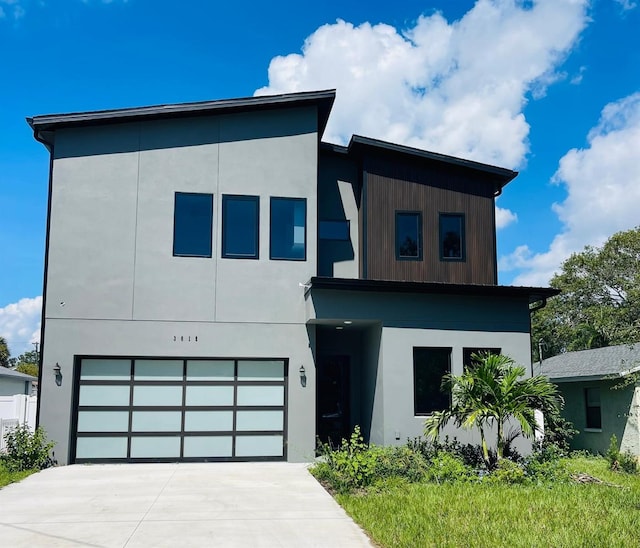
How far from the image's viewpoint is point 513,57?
14.8 meters

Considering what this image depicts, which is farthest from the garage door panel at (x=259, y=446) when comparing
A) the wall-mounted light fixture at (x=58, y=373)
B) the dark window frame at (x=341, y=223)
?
the dark window frame at (x=341, y=223)

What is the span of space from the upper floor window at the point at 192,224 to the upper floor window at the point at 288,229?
1476 mm

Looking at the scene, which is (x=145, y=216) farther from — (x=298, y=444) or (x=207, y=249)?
(x=298, y=444)

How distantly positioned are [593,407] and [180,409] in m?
11.8

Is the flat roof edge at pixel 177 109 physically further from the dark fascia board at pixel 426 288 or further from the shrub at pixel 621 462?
the shrub at pixel 621 462

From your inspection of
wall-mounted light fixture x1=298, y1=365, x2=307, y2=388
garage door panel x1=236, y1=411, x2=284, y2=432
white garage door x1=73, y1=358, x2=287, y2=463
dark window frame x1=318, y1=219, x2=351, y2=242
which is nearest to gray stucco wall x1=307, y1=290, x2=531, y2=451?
wall-mounted light fixture x1=298, y1=365, x2=307, y2=388

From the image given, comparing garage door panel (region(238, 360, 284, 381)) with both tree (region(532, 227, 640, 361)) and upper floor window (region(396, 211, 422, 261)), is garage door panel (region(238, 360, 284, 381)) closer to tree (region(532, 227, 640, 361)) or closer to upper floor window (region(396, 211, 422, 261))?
upper floor window (region(396, 211, 422, 261))

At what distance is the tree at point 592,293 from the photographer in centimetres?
3391

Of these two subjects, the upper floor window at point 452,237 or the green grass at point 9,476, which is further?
the upper floor window at point 452,237

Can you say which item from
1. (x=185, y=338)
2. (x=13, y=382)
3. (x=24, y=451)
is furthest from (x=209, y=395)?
(x=13, y=382)

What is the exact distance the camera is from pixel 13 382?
27.5 meters

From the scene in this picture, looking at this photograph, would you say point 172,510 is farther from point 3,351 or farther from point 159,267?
point 3,351

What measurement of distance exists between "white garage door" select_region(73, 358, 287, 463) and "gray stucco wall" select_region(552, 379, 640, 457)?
900cm

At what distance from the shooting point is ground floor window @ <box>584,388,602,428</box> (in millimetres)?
17906
